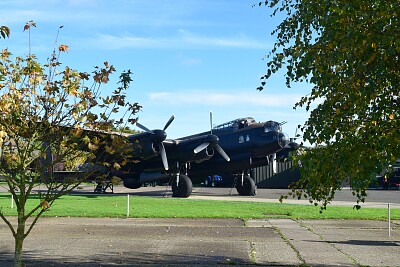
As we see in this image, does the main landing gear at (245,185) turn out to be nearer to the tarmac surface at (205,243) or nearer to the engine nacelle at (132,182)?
the engine nacelle at (132,182)

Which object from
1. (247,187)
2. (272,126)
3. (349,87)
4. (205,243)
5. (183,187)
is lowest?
(205,243)

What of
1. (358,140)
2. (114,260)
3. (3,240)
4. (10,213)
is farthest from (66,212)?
(358,140)

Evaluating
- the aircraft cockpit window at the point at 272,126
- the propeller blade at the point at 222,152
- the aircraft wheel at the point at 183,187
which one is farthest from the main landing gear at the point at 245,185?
the aircraft wheel at the point at 183,187

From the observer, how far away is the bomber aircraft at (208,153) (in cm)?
3316

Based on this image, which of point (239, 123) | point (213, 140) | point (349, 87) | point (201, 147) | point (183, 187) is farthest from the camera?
point (239, 123)

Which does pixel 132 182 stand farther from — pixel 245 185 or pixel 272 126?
pixel 272 126

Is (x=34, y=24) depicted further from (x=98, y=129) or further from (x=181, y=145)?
(x=181, y=145)

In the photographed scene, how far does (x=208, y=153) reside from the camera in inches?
1375

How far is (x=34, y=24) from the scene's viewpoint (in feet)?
22.7

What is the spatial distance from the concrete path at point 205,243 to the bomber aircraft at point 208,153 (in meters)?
13.8

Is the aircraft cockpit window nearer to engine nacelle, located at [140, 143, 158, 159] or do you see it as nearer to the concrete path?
engine nacelle, located at [140, 143, 158, 159]

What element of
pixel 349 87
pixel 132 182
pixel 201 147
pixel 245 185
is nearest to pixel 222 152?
pixel 201 147

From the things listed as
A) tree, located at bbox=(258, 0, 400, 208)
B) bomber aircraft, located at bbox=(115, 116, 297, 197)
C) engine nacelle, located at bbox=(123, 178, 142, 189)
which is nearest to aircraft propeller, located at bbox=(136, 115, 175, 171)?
bomber aircraft, located at bbox=(115, 116, 297, 197)

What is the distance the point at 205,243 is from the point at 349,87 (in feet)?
25.9
